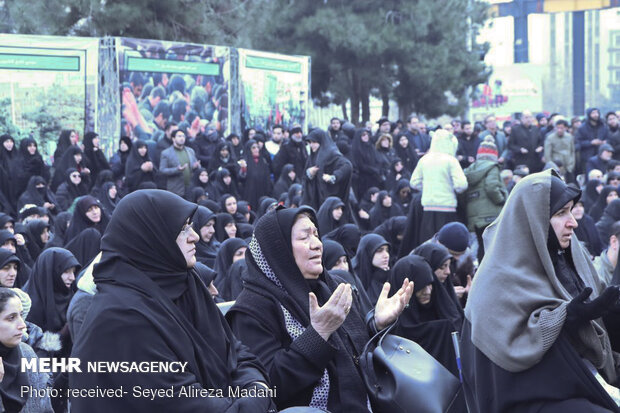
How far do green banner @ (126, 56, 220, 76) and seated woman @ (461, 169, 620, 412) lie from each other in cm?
1172

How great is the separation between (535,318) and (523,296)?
81 millimetres

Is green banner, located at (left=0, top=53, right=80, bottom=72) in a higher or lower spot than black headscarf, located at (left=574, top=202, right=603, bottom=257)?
higher

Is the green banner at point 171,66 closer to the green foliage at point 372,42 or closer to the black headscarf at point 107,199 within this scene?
the black headscarf at point 107,199

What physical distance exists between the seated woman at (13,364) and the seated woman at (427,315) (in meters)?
1.96

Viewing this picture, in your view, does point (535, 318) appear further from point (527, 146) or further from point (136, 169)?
point (527, 146)

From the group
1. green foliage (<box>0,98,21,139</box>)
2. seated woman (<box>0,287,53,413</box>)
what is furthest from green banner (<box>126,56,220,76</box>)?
seated woman (<box>0,287,53,413</box>)

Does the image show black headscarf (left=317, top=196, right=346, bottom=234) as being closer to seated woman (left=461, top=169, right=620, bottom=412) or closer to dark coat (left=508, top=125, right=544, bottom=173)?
seated woman (left=461, top=169, right=620, bottom=412)

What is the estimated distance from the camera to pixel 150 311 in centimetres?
283

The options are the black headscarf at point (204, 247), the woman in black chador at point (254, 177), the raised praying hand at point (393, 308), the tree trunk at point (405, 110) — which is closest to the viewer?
the raised praying hand at point (393, 308)

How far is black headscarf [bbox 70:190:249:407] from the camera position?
2791 millimetres

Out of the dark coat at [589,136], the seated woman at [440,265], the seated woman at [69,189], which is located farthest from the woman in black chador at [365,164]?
the seated woman at [440,265]

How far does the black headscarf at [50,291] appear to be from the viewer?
5.82m

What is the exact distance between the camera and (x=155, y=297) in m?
2.87

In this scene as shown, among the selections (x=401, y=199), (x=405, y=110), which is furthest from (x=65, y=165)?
(x=405, y=110)
